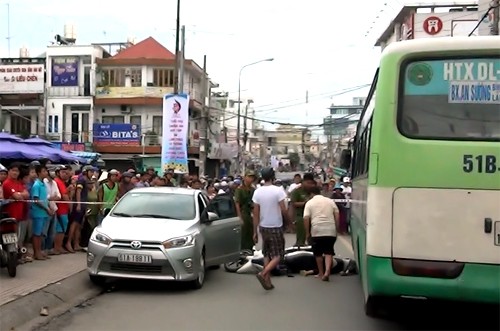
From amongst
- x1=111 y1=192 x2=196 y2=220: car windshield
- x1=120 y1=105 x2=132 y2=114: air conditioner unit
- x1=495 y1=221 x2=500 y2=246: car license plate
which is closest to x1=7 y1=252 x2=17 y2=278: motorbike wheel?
x1=111 y1=192 x2=196 y2=220: car windshield

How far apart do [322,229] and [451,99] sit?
4978 mm

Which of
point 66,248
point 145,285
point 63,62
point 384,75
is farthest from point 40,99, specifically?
point 384,75

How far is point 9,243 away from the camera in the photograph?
866 cm

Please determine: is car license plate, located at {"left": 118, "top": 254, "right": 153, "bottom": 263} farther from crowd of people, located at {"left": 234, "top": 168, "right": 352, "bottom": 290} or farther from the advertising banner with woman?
the advertising banner with woman

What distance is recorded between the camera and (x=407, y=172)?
575 cm

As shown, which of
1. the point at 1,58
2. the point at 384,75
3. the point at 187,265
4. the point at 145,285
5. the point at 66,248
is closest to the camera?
the point at 384,75

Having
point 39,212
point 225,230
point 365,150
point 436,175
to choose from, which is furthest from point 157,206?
point 436,175

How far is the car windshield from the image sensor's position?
9922 mm

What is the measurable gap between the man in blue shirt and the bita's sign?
36.3 meters

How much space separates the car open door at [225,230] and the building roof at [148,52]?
3790 centimetres

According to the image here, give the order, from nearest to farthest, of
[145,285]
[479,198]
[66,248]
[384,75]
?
1. [479,198]
2. [384,75]
3. [145,285]
4. [66,248]

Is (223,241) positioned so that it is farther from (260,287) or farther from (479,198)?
(479,198)

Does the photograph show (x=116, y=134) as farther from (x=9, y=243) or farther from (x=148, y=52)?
(x=9, y=243)

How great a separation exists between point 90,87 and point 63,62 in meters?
2.86
